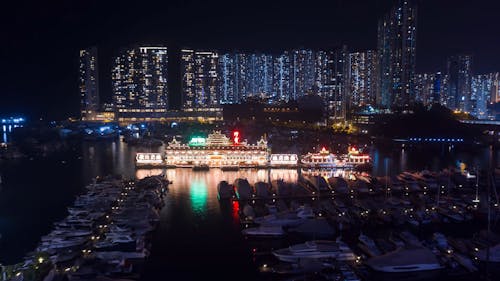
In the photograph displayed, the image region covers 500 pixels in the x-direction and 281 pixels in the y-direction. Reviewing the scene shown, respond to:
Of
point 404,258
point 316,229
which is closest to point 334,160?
point 316,229

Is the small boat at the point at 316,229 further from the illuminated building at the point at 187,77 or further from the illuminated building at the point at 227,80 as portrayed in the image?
the illuminated building at the point at 227,80

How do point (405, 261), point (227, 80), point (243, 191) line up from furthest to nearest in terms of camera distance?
point (227, 80)
point (243, 191)
point (405, 261)

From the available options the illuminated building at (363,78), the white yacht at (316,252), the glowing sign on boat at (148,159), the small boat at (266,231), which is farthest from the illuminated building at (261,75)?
the white yacht at (316,252)

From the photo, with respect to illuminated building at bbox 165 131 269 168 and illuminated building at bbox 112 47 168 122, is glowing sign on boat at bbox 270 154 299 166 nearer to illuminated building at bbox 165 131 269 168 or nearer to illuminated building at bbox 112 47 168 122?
illuminated building at bbox 165 131 269 168

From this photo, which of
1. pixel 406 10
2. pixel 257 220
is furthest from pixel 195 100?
pixel 257 220

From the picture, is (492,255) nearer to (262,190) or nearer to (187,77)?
(262,190)

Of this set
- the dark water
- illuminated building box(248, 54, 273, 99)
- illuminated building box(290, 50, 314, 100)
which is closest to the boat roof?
the dark water

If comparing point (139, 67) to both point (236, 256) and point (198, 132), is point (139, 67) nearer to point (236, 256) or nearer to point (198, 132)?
point (198, 132)
